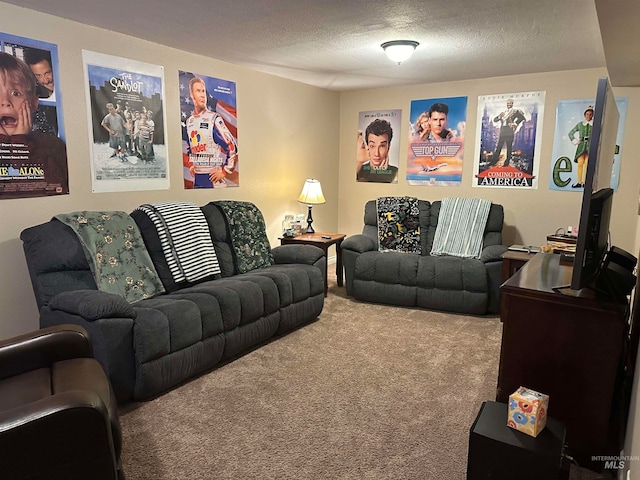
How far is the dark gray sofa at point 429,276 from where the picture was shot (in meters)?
4.05

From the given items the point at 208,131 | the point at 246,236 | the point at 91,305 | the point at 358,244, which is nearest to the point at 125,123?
the point at 208,131

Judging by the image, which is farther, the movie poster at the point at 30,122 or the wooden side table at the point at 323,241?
the wooden side table at the point at 323,241

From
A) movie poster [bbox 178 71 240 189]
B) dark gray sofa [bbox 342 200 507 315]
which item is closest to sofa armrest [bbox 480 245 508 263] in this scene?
dark gray sofa [bbox 342 200 507 315]

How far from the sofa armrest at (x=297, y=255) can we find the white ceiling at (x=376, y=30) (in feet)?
5.63

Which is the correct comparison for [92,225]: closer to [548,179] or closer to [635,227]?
[548,179]

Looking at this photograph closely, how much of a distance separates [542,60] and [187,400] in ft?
13.4

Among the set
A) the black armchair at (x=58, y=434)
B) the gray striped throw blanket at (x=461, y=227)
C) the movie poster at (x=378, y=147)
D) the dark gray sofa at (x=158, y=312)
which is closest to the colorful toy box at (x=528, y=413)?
the black armchair at (x=58, y=434)

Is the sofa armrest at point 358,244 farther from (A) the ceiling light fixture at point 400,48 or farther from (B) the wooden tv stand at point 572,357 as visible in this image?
(B) the wooden tv stand at point 572,357

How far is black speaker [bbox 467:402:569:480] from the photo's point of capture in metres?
1.56

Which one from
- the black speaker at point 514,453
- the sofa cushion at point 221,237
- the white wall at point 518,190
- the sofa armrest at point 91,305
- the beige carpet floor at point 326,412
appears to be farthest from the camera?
the white wall at point 518,190

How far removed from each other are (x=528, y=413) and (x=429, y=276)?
2558mm

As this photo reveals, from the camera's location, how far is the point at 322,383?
9.10ft

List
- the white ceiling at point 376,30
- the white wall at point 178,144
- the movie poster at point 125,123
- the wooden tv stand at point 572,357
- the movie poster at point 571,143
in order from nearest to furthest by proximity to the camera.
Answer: the wooden tv stand at point 572,357, the white ceiling at point 376,30, the white wall at point 178,144, the movie poster at point 125,123, the movie poster at point 571,143

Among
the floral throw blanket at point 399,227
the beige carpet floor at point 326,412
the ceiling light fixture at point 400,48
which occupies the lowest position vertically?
the beige carpet floor at point 326,412
